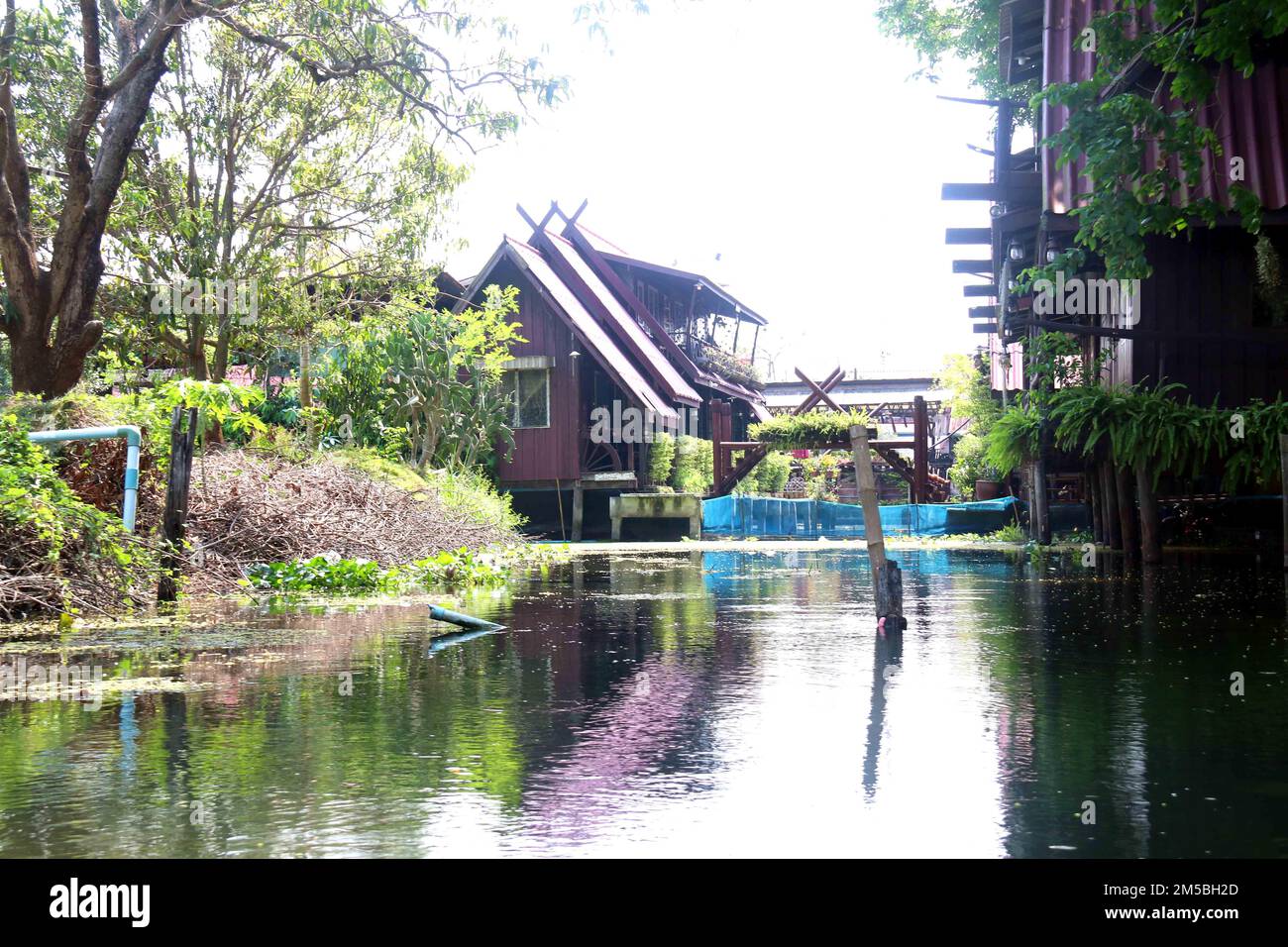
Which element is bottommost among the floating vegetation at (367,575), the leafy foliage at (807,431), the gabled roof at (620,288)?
the floating vegetation at (367,575)

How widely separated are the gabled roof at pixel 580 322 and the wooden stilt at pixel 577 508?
2.58m

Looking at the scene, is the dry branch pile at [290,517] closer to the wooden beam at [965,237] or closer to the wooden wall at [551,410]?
the wooden beam at [965,237]

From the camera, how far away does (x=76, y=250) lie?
14.7m

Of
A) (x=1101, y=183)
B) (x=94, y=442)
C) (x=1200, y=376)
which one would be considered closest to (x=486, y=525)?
(x=94, y=442)

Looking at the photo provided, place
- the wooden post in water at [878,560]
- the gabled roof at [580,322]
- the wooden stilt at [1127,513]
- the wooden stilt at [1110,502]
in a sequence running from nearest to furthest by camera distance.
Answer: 1. the wooden post in water at [878,560]
2. the wooden stilt at [1127,513]
3. the wooden stilt at [1110,502]
4. the gabled roof at [580,322]

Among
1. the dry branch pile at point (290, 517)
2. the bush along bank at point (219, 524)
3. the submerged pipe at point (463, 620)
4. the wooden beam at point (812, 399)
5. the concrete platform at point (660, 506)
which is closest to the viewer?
the submerged pipe at point (463, 620)

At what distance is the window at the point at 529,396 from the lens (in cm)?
3238

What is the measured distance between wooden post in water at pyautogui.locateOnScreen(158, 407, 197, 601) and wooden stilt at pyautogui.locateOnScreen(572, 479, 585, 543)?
64.3ft

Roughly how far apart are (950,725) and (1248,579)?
8.80 m

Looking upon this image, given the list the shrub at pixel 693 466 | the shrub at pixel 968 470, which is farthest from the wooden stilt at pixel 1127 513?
the shrub at pixel 968 470

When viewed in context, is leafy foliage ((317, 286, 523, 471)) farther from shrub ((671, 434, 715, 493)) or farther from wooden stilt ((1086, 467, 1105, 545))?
wooden stilt ((1086, 467, 1105, 545))

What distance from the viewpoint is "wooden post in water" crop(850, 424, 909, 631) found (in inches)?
382

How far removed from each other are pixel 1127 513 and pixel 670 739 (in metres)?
13.3
